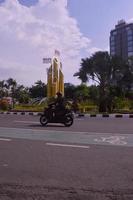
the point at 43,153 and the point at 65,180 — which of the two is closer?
the point at 65,180

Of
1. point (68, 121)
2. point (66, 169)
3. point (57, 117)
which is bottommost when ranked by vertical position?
point (66, 169)

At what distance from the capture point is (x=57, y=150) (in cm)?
966

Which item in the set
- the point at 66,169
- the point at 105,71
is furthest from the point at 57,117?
the point at 105,71

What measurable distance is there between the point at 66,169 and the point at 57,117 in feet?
35.1

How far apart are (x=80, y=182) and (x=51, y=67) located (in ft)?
100

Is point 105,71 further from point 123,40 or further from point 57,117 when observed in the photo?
point 123,40

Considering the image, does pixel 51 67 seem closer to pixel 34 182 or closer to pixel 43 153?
pixel 43 153

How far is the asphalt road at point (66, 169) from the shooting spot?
5670 millimetres

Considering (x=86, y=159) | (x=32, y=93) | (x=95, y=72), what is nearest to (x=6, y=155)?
(x=86, y=159)

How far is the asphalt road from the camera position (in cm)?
567

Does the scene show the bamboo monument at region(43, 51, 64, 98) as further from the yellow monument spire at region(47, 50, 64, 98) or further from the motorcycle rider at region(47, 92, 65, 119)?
the motorcycle rider at region(47, 92, 65, 119)

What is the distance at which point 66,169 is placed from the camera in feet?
24.0

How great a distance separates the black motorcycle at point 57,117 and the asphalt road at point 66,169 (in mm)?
5979

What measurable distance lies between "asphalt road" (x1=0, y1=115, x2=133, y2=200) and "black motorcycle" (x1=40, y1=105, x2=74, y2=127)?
19.6ft
